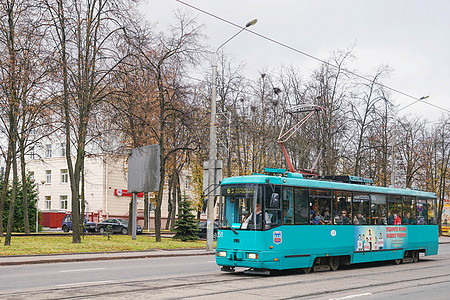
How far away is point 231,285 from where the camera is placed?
497 inches

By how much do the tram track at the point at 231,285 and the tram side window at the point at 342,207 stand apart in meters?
1.58

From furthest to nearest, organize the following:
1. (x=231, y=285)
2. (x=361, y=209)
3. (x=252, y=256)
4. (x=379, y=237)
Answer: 1. (x=379, y=237)
2. (x=361, y=209)
3. (x=252, y=256)
4. (x=231, y=285)

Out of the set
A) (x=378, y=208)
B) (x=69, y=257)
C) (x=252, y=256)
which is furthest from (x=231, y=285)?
(x=69, y=257)

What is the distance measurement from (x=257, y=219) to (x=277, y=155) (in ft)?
107

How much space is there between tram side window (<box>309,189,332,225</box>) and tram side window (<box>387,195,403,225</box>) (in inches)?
158

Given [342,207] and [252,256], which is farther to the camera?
[342,207]

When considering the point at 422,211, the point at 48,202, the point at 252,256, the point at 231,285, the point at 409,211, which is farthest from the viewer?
the point at 48,202

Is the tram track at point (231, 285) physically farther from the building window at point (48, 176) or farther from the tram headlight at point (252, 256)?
the building window at point (48, 176)

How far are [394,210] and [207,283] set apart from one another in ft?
32.2

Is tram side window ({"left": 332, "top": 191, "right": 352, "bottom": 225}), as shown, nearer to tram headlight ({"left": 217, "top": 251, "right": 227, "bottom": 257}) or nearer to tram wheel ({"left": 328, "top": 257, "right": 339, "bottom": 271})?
tram wheel ({"left": 328, "top": 257, "right": 339, "bottom": 271})

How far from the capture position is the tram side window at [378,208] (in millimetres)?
19047

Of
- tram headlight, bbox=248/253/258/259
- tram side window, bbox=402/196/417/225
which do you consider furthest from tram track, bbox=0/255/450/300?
tram side window, bbox=402/196/417/225

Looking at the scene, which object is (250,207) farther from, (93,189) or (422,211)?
(93,189)

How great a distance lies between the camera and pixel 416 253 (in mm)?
21859
